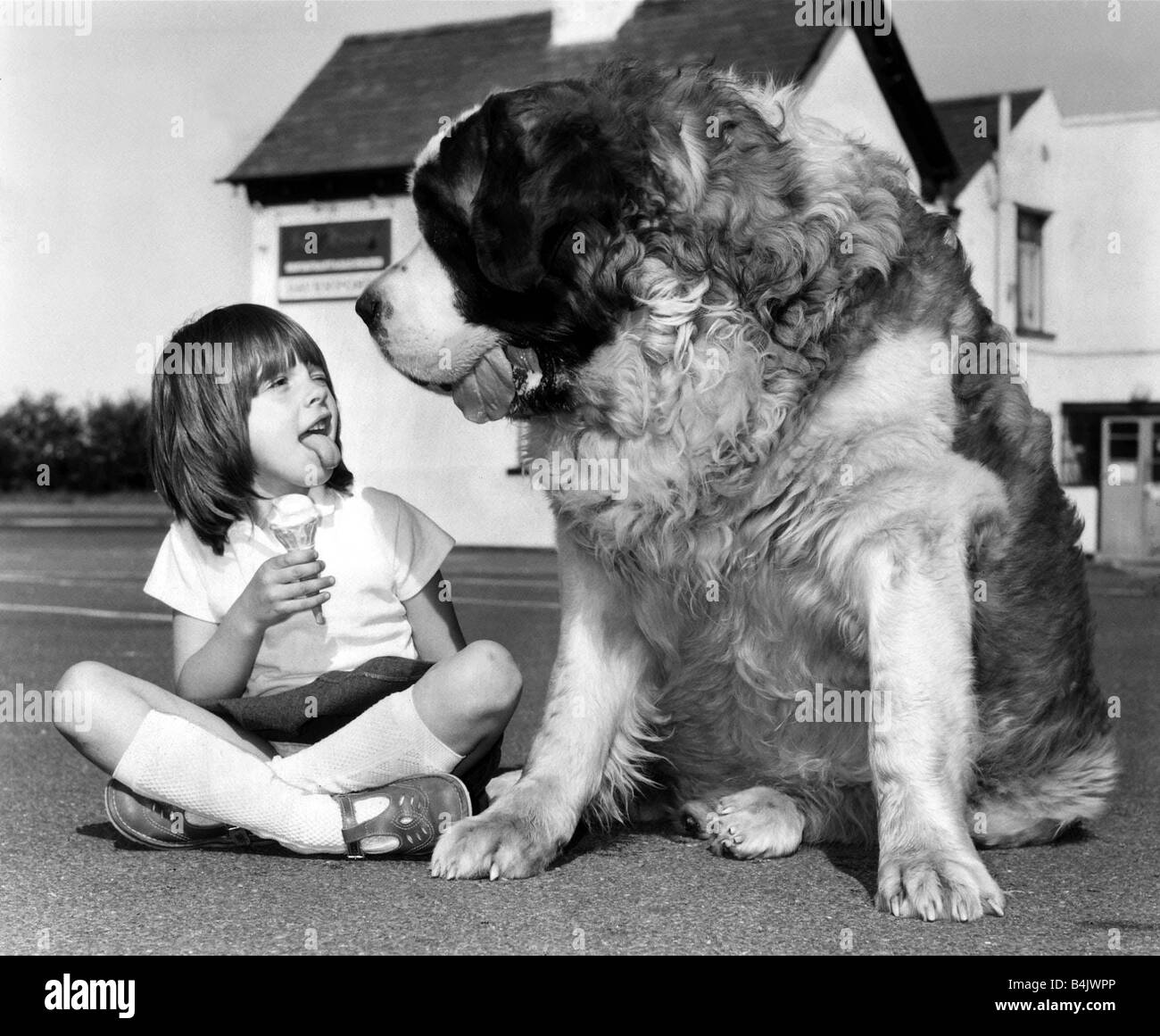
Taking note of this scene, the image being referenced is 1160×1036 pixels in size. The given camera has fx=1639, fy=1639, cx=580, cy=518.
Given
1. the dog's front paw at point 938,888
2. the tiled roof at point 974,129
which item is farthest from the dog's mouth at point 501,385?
the tiled roof at point 974,129

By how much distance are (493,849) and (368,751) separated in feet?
1.26

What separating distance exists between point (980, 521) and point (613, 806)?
3.55 feet

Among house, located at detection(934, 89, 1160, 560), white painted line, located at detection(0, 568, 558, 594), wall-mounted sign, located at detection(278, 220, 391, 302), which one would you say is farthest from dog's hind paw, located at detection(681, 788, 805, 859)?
house, located at detection(934, 89, 1160, 560)

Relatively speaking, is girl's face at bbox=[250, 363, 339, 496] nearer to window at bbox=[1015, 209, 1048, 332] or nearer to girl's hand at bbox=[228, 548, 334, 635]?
girl's hand at bbox=[228, 548, 334, 635]

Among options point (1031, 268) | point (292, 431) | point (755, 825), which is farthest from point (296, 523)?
point (1031, 268)

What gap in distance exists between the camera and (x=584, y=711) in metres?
3.69

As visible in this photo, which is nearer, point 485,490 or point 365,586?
point 365,586

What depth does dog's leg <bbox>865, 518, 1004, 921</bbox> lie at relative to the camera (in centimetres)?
321

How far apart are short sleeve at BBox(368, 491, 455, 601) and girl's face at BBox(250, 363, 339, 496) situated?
0.18 metres

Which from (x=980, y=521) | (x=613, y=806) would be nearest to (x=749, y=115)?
(x=980, y=521)

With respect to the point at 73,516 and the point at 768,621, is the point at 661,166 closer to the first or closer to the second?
the point at 768,621

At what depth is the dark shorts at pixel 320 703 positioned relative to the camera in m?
3.64

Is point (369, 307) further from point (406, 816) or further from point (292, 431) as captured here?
point (406, 816)

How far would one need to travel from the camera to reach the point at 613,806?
3.80m
